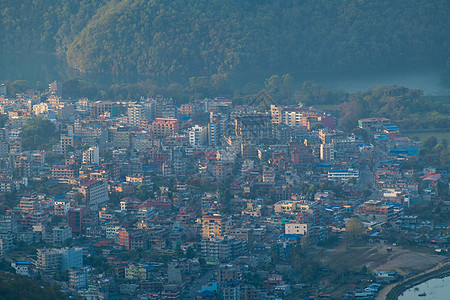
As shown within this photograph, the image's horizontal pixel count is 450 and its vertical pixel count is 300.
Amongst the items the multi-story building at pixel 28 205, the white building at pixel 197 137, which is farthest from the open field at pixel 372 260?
the white building at pixel 197 137

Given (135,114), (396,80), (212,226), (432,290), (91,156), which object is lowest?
(432,290)

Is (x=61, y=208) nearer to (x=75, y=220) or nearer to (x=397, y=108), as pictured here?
(x=75, y=220)

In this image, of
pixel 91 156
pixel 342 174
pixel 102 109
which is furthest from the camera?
pixel 102 109

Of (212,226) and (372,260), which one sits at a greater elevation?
(212,226)

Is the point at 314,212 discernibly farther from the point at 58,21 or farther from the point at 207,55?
the point at 58,21

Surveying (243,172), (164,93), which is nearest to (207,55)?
(164,93)

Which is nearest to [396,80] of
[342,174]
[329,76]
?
[329,76]
